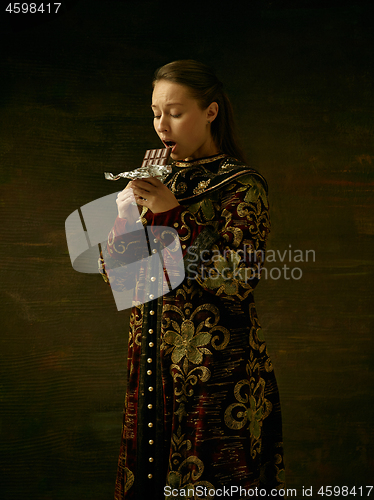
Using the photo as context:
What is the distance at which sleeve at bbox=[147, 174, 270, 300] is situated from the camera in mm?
1062

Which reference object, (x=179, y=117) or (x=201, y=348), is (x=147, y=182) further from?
(x=201, y=348)

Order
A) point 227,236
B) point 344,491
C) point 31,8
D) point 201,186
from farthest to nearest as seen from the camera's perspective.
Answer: point 344,491, point 31,8, point 201,186, point 227,236

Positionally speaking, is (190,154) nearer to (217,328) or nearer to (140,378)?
(217,328)

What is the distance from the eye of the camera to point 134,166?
1948 mm

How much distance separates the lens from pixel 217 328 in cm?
112

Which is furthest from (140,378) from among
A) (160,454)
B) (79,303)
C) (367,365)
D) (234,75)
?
(234,75)

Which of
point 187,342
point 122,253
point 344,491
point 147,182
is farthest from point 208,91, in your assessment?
point 344,491

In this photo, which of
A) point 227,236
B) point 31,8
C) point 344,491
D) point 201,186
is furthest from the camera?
point 344,491

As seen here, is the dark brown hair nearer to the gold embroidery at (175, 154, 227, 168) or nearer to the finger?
the gold embroidery at (175, 154, 227, 168)

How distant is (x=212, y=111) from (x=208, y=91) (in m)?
0.05

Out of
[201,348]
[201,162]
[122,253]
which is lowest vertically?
[201,348]

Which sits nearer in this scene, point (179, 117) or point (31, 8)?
point (179, 117)

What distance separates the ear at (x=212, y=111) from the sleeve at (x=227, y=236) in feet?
0.65

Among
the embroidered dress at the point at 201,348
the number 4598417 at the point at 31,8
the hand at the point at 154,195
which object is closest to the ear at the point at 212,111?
the embroidered dress at the point at 201,348
